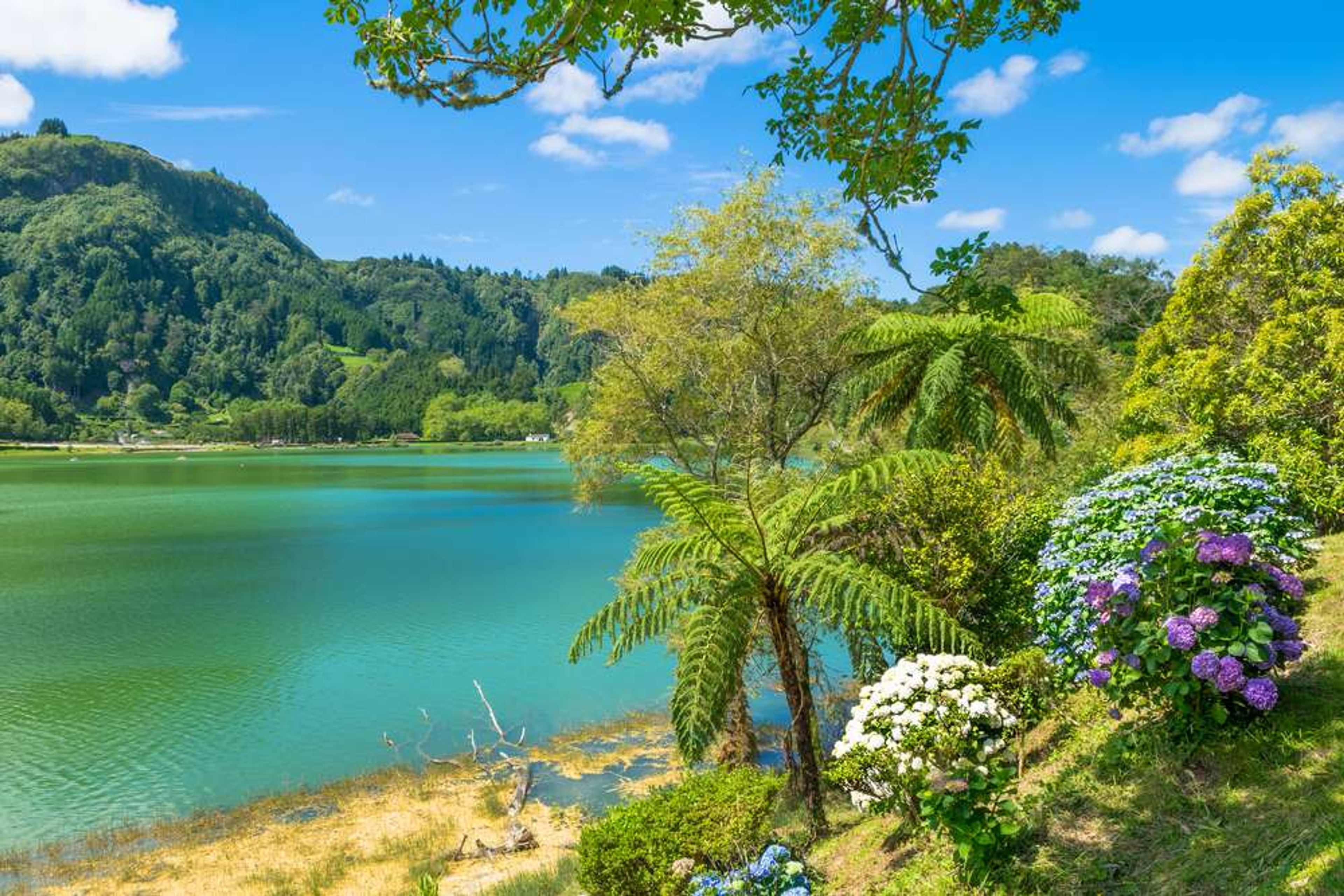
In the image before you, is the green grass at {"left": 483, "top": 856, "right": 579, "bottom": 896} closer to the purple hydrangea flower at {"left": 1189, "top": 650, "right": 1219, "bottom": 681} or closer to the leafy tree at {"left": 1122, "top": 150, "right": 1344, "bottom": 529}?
the purple hydrangea flower at {"left": 1189, "top": 650, "right": 1219, "bottom": 681}

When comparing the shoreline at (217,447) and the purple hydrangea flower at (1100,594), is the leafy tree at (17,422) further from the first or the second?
the purple hydrangea flower at (1100,594)

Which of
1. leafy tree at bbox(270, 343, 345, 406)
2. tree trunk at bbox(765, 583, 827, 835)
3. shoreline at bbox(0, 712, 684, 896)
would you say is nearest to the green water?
shoreline at bbox(0, 712, 684, 896)

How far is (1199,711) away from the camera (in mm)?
4176

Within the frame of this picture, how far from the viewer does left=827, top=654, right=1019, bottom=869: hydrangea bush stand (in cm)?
506

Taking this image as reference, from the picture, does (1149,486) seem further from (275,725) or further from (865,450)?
(275,725)

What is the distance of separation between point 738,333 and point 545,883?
8.79 meters

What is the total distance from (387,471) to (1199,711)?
82.2 meters

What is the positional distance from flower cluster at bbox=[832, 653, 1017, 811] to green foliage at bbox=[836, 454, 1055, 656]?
10.1 feet

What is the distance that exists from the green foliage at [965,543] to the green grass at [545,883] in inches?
171

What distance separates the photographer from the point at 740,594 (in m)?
6.14

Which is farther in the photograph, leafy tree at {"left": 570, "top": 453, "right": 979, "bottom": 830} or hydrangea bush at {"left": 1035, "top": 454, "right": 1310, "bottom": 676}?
leafy tree at {"left": 570, "top": 453, "right": 979, "bottom": 830}

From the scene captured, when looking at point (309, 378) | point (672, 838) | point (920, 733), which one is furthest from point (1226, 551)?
point (309, 378)

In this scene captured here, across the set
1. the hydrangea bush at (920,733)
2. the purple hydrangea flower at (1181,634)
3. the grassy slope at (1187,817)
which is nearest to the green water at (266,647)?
the hydrangea bush at (920,733)

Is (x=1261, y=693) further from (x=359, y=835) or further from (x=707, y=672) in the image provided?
(x=359, y=835)
